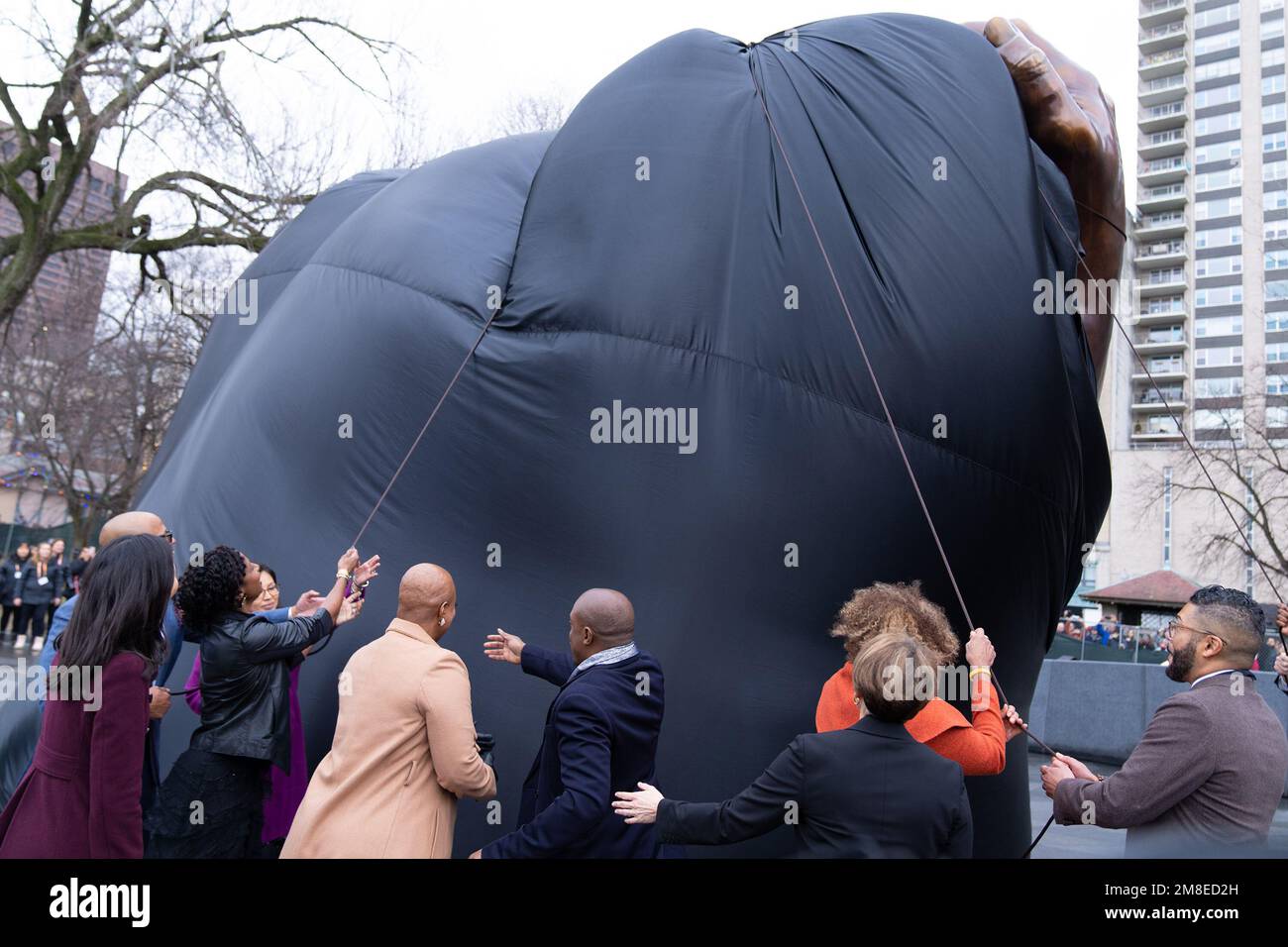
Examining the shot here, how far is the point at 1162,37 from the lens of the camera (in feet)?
245

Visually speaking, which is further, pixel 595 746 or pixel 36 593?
pixel 36 593

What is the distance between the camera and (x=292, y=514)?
5672mm

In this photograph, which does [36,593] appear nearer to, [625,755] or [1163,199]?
[625,755]

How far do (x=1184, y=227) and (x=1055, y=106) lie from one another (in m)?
75.0

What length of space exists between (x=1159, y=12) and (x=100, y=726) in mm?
87556

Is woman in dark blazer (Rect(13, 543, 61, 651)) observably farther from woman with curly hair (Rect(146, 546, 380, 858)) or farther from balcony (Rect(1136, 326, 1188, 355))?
balcony (Rect(1136, 326, 1188, 355))

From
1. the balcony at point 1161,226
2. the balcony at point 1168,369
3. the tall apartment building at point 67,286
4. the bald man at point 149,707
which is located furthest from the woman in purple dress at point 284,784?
the balcony at point 1161,226

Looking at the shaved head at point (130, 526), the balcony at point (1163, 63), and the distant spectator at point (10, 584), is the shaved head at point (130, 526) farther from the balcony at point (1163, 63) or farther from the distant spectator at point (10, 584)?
the balcony at point (1163, 63)

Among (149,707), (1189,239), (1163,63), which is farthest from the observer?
(1163,63)

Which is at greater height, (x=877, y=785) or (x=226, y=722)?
(x=877, y=785)

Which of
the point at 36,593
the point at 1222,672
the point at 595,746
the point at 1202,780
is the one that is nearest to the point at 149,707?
the point at 595,746

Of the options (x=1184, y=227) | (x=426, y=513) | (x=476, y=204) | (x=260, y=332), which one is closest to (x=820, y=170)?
(x=476, y=204)

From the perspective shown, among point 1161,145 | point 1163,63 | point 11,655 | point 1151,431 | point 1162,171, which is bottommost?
point 11,655
